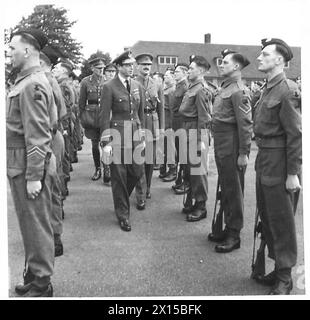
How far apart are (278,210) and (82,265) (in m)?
1.94

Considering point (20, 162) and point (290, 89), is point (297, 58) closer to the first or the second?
point (290, 89)

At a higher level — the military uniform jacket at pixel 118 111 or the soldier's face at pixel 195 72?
the soldier's face at pixel 195 72

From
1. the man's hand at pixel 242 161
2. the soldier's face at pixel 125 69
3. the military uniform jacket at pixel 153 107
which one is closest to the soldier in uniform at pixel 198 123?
the soldier's face at pixel 125 69

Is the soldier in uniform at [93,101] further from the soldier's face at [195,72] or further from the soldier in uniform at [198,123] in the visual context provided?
the soldier's face at [195,72]

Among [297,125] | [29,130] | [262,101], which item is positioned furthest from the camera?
[262,101]

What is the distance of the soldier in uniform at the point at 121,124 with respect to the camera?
17.5 feet

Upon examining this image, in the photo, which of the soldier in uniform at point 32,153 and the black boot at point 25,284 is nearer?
the soldier in uniform at point 32,153

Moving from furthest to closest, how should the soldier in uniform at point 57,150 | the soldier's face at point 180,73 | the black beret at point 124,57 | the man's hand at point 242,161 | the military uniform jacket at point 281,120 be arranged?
the soldier's face at point 180,73, the black beret at point 124,57, the man's hand at point 242,161, the soldier in uniform at point 57,150, the military uniform jacket at point 281,120

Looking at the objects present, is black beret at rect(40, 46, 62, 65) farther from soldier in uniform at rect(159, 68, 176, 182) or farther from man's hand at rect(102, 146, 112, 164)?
soldier in uniform at rect(159, 68, 176, 182)

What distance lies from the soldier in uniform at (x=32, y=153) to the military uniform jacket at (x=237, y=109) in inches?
74.9

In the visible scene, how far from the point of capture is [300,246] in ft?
15.8

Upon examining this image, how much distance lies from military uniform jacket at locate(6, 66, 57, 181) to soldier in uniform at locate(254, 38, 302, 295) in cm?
175

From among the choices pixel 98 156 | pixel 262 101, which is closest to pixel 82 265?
pixel 262 101

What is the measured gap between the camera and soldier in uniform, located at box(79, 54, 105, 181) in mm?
8281
